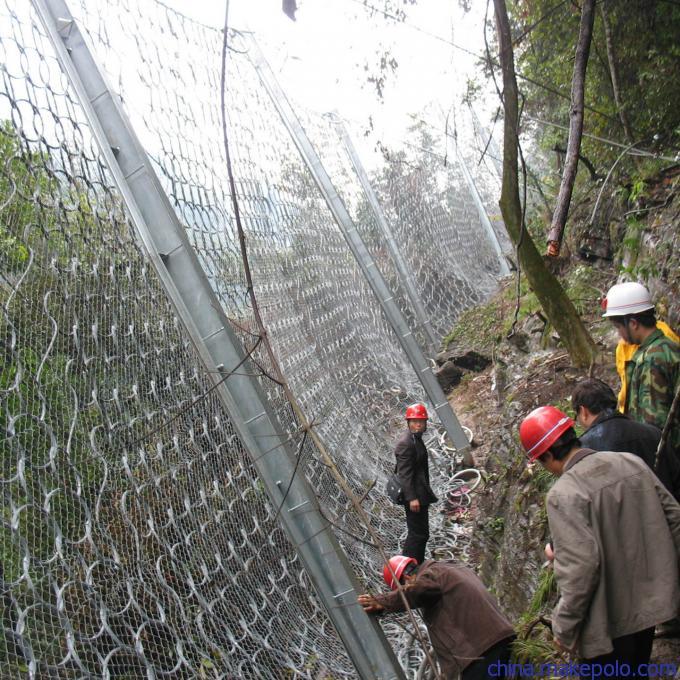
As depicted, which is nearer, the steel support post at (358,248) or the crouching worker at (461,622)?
the crouching worker at (461,622)

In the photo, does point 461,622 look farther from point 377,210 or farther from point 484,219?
point 484,219

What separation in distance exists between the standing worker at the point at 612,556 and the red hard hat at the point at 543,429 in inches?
5.4

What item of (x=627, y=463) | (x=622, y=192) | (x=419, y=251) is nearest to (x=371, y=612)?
(x=627, y=463)

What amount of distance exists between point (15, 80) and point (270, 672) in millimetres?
2202

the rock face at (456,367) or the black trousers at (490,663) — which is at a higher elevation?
the rock face at (456,367)

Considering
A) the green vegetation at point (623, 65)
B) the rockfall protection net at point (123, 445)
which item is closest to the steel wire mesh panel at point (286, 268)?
the rockfall protection net at point (123, 445)

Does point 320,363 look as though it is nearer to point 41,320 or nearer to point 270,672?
point 270,672

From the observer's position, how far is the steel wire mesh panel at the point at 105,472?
1789mm

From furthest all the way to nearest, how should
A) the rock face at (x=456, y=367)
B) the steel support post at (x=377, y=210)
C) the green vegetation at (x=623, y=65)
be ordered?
the rock face at (x=456, y=367) < the steel support post at (x=377, y=210) < the green vegetation at (x=623, y=65)

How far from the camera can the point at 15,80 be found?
2211 millimetres

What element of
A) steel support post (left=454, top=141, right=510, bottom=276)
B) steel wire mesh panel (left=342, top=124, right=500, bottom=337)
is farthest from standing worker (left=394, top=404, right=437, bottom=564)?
steel support post (left=454, top=141, right=510, bottom=276)

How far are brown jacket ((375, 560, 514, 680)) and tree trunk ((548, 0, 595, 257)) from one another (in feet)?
5.75

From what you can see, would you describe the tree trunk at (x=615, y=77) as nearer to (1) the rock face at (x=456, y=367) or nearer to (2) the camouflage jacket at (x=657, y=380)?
(1) the rock face at (x=456, y=367)

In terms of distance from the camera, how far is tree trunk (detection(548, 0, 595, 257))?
171 centimetres
